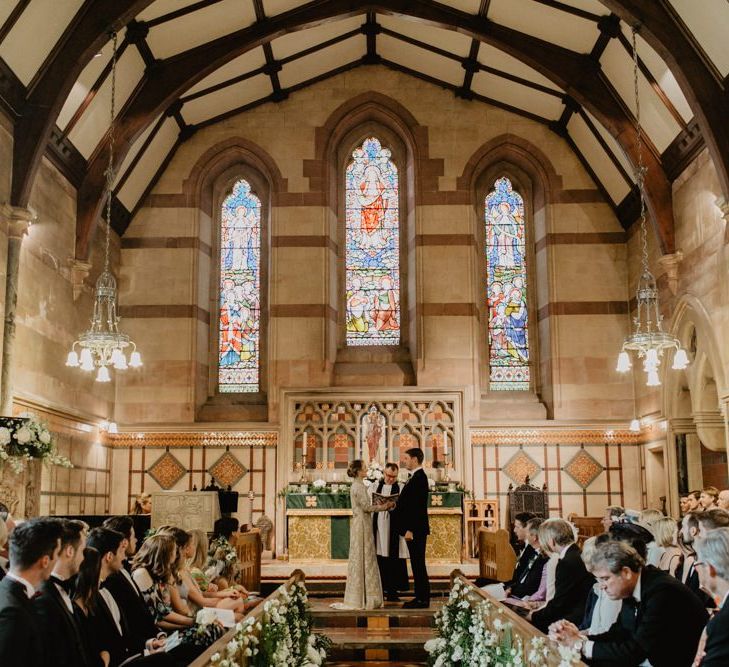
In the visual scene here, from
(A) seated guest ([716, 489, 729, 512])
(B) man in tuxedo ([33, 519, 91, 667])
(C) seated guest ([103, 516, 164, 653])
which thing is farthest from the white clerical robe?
(B) man in tuxedo ([33, 519, 91, 667])

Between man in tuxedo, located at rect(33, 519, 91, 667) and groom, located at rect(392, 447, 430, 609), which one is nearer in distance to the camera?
man in tuxedo, located at rect(33, 519, 91, 667)

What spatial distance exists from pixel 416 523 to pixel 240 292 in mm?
7555

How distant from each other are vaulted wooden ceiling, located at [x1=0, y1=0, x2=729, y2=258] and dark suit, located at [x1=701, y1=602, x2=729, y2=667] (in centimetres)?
833

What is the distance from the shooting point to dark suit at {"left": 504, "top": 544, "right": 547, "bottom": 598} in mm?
7594

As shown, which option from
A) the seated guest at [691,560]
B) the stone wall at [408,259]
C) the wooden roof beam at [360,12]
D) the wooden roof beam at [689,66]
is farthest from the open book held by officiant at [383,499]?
the wooden roof beam at [360,12]

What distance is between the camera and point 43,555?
3.51 metres

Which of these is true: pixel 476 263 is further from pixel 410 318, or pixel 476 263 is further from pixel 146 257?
pixel 146 257

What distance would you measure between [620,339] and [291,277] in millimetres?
5597

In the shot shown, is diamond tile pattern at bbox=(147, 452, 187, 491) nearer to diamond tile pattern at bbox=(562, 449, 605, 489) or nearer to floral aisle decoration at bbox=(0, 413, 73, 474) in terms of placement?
floral aisle decoration at bbox=(0, 413, 73, 474)

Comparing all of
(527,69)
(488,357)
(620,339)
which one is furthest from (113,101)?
(620,339)

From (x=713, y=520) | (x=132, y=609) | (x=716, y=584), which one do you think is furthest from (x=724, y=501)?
(x=132, y=609)

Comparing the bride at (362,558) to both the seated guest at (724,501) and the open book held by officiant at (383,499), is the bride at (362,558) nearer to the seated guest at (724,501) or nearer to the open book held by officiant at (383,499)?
the open book held by officiant at (383,499)

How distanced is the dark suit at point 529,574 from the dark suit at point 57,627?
4675 mm

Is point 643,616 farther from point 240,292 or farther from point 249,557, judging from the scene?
point 240,292
